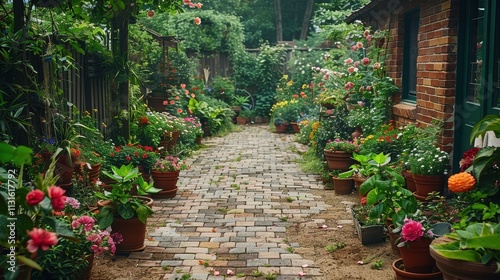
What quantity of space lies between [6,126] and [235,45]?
44.3ft

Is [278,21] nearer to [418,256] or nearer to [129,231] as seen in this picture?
[129,231]

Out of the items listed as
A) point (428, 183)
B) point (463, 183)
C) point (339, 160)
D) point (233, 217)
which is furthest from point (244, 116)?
point (463, 183)

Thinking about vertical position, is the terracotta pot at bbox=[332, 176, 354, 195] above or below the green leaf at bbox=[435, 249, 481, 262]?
below

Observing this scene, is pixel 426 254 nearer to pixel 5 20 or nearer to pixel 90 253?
pixel 90 253

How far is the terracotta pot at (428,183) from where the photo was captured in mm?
5793

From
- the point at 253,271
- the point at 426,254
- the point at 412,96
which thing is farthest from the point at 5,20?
the point at 412,96

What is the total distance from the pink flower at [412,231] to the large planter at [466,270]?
0.55 m

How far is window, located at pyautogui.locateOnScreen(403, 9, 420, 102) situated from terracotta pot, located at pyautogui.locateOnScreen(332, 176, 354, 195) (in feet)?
4.85

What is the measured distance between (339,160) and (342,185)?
610mm

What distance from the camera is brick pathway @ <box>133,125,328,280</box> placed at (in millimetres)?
4902

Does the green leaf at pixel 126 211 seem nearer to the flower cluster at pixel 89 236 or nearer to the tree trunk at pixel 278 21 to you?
the flower cluster at pixel 89 236

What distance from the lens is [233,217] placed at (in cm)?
647

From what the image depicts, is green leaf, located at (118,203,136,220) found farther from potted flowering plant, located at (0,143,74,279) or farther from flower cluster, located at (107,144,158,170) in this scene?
flower cluster, located at (107,144,158,170)

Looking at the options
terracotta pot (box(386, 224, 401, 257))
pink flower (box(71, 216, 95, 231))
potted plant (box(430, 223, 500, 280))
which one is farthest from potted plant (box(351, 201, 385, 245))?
pink flower (box(71, 216, 95, 231))
